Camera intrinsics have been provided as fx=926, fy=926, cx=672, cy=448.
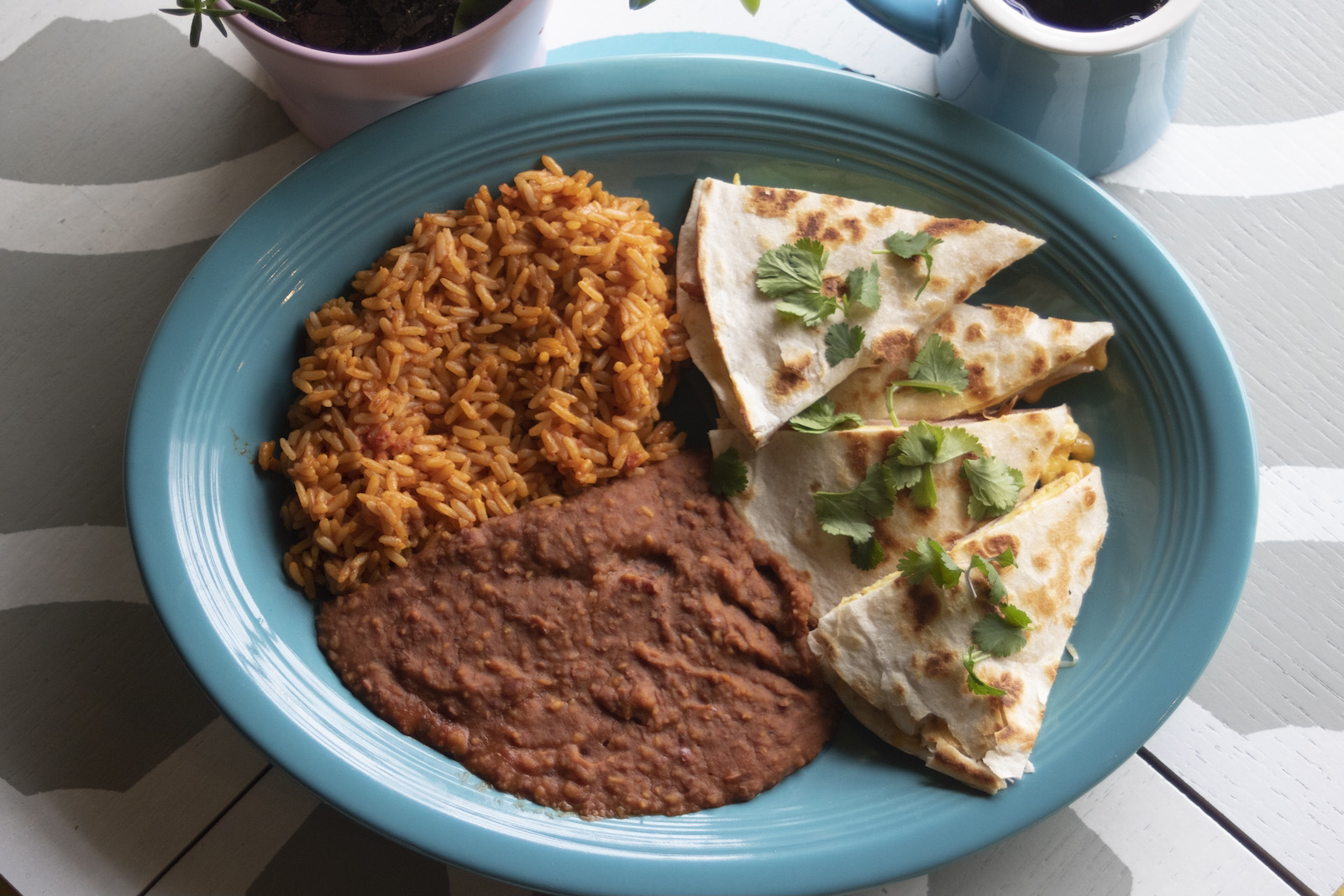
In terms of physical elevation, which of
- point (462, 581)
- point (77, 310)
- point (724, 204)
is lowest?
point (462, 581)

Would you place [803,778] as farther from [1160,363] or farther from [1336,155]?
[1336,155]

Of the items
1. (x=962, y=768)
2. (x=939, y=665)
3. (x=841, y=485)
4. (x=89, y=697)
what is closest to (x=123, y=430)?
(x=89, y=697)

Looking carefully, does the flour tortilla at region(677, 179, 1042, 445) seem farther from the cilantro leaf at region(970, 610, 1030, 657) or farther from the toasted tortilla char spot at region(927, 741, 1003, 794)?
the toasted tortilla char spot at region(927, 741, 1003, 794)

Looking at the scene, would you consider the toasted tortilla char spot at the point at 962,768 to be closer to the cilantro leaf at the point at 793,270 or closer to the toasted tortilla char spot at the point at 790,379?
the toasted tortilla char spot at the point at 790,379

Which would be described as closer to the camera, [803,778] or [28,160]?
[803,778]

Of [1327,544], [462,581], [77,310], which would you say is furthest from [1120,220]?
[77,310]

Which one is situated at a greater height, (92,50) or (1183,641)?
(92,50)

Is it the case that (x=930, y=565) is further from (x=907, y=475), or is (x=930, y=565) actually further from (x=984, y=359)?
(x=984, y=359)
